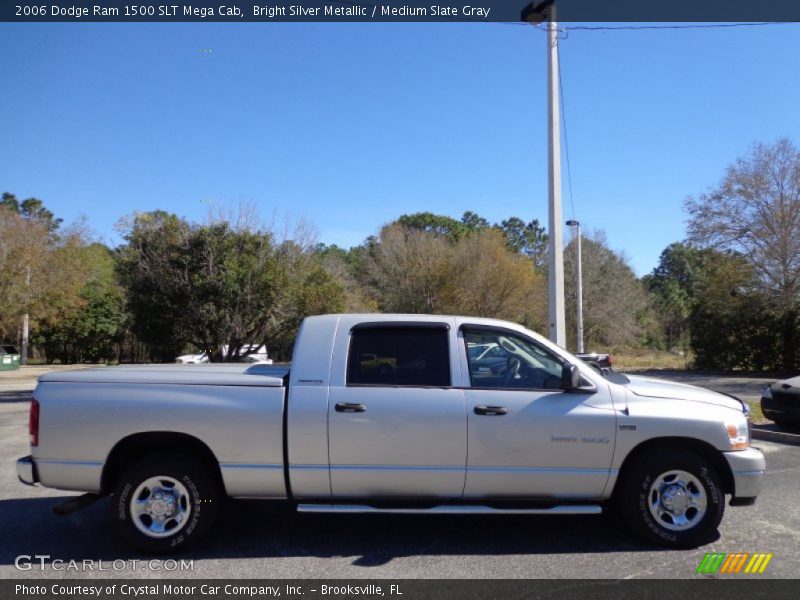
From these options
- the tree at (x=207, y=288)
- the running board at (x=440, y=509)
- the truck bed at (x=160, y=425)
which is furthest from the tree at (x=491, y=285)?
the truck bed at (x=160, y=425)

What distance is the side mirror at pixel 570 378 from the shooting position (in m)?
5.02

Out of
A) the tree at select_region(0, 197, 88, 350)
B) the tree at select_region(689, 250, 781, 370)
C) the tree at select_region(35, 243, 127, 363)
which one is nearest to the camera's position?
the tree at select_region(689, 250, 781, 370)

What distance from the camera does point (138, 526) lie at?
4934 millimetres

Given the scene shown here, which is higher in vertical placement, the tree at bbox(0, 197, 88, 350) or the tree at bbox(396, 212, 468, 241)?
the tree at bbox(396, 212, 468, 241)

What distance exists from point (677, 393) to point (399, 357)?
2.32m

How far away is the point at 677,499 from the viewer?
5.07 metres

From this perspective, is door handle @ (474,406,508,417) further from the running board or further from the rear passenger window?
the running board

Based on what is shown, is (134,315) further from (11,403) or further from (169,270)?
(11,403)

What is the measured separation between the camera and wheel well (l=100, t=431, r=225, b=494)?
5.05 metres

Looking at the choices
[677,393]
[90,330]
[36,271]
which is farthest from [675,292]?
[677,393]

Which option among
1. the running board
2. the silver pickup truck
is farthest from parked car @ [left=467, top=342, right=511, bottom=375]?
the running board

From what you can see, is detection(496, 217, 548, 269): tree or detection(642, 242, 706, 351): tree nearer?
detection(642, 242, 706, 351): tree

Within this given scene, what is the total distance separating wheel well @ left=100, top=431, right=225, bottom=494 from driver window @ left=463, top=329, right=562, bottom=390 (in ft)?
7.28

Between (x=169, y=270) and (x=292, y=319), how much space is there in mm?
3476
